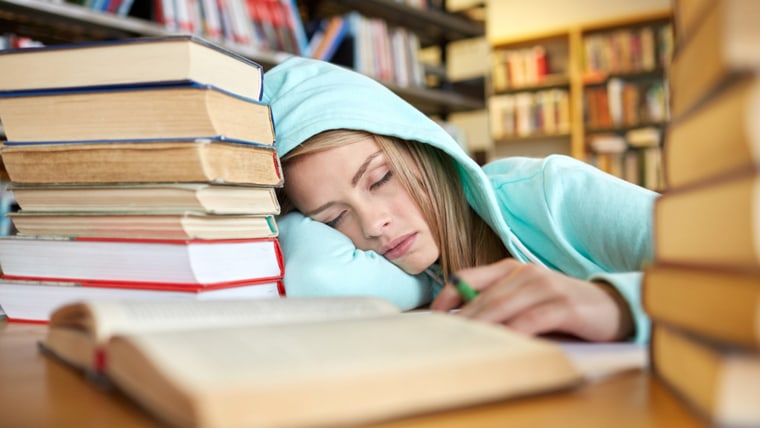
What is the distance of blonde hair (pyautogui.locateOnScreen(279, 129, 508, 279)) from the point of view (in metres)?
1.09

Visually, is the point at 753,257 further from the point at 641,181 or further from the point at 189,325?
the point at 641,181

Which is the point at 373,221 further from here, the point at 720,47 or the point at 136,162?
the point at 720,47

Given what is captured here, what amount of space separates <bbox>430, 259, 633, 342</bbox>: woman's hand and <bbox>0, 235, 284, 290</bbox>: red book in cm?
30

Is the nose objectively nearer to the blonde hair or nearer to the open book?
the blonde hair

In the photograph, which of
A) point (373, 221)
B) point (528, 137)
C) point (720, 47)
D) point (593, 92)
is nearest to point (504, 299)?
point (720, 47)

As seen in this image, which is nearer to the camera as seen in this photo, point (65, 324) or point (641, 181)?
point (65, 324)

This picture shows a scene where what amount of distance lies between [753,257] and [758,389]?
67 mm

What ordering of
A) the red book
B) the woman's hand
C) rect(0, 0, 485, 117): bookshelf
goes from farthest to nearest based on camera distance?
1. rect(0, 0, 485, 117): bookshelf
2. the red book
3. the woman's hand

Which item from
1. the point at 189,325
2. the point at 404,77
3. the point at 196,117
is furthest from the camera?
the point at 404,77

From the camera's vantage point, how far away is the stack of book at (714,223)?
29 cm

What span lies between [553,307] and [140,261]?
445mm

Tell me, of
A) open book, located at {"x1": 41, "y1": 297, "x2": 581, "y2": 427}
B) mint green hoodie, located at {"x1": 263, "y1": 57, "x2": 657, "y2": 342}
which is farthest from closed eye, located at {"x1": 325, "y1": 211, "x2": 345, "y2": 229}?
open book, located at {"x1": 41, "y1": 297, "x2": 581, "y2": 427}

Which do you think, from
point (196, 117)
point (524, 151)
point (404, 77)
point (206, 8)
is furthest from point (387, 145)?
point (524, 151)

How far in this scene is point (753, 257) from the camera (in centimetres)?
30
